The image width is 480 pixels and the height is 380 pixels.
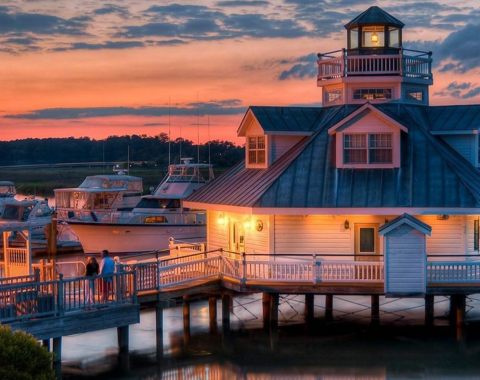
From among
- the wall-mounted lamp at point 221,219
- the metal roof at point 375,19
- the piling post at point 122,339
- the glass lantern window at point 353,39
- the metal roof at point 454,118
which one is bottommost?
the piling post at point 122,339

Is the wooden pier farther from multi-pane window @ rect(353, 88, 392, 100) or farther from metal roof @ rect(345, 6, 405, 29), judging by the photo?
metal roof @ rect(345, 6, 405, 29)

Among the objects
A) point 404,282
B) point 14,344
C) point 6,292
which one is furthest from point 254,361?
point 14,344

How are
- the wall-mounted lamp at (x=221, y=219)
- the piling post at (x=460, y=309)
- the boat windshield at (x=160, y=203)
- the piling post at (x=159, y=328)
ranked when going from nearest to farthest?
the piling post at (x=159, y=328) < the piling post at (x=460, y=309) < the wall-mounted lamp at (x=221, y=219) < the boat windshield at (x=160, y=203)

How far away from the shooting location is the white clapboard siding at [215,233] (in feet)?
120

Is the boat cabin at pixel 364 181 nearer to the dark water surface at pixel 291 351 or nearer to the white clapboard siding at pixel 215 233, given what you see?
the white clapboard siding at pixel 215 233

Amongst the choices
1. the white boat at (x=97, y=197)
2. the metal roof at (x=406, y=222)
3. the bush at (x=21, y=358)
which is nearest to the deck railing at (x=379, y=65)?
the metal roof at (x=406, y=222)

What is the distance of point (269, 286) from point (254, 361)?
8.15 feet

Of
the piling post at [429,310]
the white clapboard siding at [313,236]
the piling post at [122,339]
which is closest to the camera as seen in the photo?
the piling post at [122,339]

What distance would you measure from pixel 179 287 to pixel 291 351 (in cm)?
438

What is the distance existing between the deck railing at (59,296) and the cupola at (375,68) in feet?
44.2

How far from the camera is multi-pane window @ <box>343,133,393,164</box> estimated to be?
34.2m

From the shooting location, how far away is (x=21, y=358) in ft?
62.8

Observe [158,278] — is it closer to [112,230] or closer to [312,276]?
[312,276]

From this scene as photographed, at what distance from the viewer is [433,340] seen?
109 ft
